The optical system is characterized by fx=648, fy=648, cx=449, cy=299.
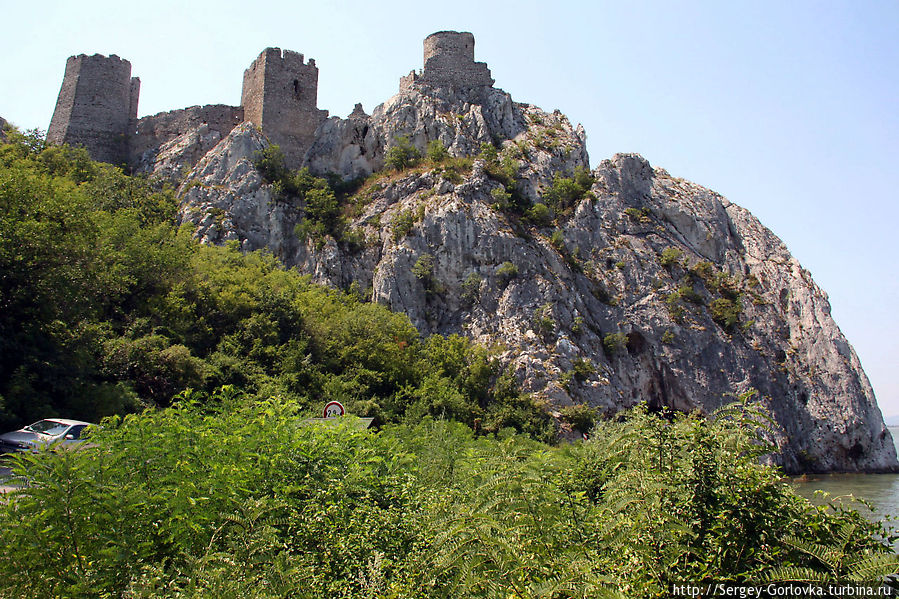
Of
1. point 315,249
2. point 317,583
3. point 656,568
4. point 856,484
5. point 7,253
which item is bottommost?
point 856,484

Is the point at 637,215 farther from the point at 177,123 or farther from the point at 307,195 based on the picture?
the point at 177,123

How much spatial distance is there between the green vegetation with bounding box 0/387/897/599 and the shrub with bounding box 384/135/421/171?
32.2 metres

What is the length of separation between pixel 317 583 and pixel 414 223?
30.4 meters

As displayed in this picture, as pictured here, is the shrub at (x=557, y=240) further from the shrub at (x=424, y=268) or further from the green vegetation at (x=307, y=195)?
the green vegetation at (x=307, y=195)

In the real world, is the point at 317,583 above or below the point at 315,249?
below

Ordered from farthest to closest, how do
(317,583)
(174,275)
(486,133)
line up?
(486,133), (174,275), (317,583)

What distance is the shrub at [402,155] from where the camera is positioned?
3812 cm

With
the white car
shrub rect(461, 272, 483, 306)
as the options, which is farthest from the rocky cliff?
the white car

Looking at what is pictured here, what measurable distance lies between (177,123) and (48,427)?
3016cm

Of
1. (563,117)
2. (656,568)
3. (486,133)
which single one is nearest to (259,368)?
(656,568)

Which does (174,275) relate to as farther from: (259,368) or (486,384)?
(486,384)

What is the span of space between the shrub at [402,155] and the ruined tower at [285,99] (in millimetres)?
4750

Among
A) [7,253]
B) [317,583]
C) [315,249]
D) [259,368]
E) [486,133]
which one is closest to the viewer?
[317,583]

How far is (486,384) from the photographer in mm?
29188
